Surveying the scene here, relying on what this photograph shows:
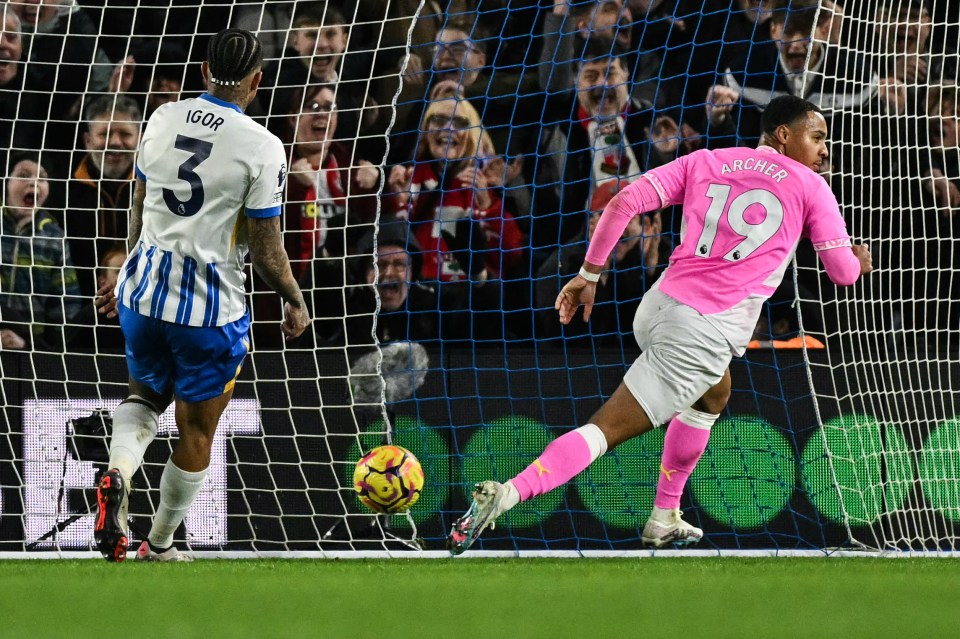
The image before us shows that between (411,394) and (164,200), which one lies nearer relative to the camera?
→ (164,200)

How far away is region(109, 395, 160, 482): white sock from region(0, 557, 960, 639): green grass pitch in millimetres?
368

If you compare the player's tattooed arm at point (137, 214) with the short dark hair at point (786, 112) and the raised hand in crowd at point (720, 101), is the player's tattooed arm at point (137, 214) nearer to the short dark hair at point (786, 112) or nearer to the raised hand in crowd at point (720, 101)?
the short dark hair at point (786, 112)

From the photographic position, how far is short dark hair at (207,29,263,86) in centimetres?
428

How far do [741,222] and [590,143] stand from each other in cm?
251

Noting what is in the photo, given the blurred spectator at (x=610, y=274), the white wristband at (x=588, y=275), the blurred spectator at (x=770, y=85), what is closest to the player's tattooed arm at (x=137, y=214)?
the white wristband at (x=588, y=275)

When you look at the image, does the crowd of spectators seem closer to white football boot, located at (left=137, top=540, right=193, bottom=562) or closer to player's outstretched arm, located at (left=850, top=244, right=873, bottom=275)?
white football boot, located at (left=137, top=540, right=193, bottom=562)

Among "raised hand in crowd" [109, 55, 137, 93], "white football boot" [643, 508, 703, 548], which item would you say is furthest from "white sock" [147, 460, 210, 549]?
"raised hand in crowd" [109, 55, 137, 93]

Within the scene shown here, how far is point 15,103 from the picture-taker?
7184 millimetres

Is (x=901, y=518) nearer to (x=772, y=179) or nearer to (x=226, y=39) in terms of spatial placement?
(x=772, y=179)

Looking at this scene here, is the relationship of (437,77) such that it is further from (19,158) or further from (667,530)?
(667,530)

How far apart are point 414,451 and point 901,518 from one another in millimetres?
2251

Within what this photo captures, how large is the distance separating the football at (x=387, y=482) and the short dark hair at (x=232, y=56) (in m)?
1.55

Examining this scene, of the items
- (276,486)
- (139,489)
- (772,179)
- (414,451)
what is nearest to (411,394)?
(414,451)

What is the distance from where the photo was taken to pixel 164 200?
169 inches
